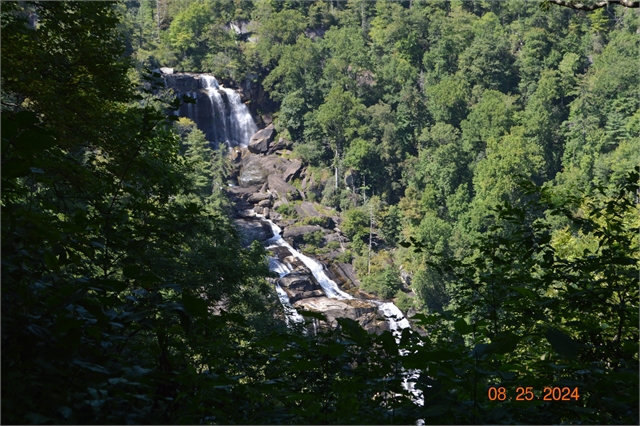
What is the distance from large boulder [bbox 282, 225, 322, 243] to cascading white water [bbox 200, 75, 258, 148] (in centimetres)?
1032

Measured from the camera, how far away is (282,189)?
1592 inches

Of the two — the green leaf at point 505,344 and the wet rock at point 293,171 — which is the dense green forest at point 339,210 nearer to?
the green leaf at point 505,344

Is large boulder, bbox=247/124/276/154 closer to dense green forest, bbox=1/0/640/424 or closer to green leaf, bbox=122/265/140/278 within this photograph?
dense green forest, bbox=1/0/640/424

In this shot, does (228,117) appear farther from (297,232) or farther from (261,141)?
(297,232)

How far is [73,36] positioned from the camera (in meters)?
7.55

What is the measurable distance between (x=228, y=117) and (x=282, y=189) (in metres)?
7.29

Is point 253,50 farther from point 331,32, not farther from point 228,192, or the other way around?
point 228,192

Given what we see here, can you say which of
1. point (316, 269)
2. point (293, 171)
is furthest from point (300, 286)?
→ point (293, 171)

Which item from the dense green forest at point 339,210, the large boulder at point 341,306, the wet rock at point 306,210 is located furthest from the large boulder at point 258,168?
the large boulder at point 341,306

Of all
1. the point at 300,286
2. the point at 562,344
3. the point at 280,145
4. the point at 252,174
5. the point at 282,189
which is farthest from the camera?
the point at 280,145

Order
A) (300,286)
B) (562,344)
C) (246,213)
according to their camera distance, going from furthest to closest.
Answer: (246,213), (300,286), (562,344)

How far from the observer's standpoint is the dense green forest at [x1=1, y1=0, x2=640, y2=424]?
1745 millimetres

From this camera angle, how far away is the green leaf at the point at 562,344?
162 cm

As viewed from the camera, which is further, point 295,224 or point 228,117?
point 228,117
